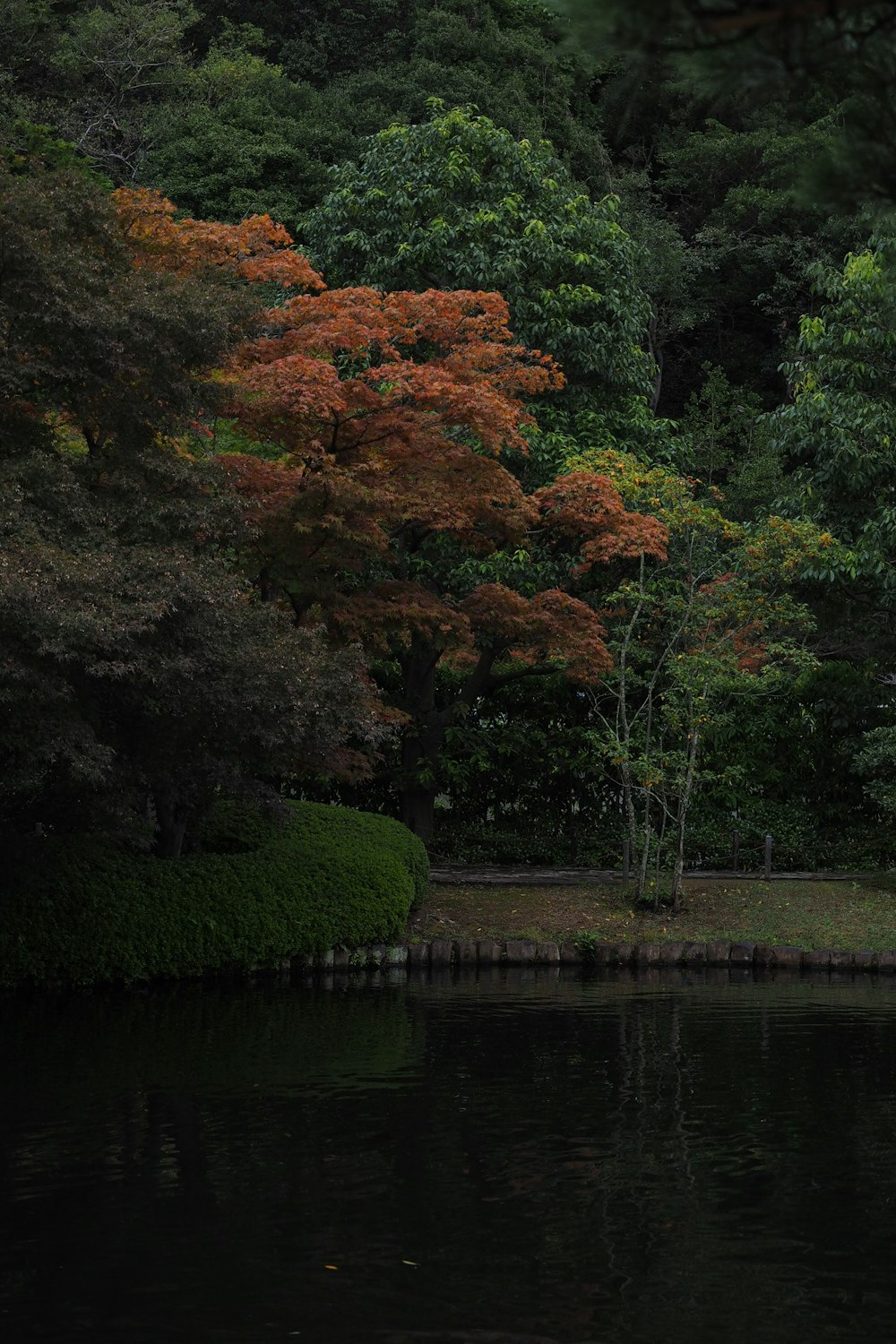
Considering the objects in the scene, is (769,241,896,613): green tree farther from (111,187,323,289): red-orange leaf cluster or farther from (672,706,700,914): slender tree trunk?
(111,187,323,289): red-orange leaf cluster

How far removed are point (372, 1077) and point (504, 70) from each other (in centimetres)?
2461

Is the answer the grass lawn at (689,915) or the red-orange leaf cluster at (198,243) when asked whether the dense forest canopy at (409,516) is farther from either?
the grass lawn at (689,915)

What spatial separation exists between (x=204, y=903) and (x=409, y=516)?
4.45 m

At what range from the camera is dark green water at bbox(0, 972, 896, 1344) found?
5.64 m

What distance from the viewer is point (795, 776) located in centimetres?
2095

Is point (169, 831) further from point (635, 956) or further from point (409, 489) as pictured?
point (635, 956)

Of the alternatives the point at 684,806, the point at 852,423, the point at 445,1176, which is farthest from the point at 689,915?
the point at 445,1176

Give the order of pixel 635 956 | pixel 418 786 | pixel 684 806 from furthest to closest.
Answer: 1. pixel 418 786
2. pixel 684 806
3. pixel 635 956

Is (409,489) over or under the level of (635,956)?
over

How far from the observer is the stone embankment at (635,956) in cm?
1575

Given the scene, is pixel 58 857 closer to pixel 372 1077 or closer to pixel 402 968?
pixel 402 968

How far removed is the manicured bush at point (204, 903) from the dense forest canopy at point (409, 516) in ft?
2.31

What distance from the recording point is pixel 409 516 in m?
15.7

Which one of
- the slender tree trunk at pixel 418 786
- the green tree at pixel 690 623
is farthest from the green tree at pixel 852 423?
the slender tree trunk at pixel 418 786
